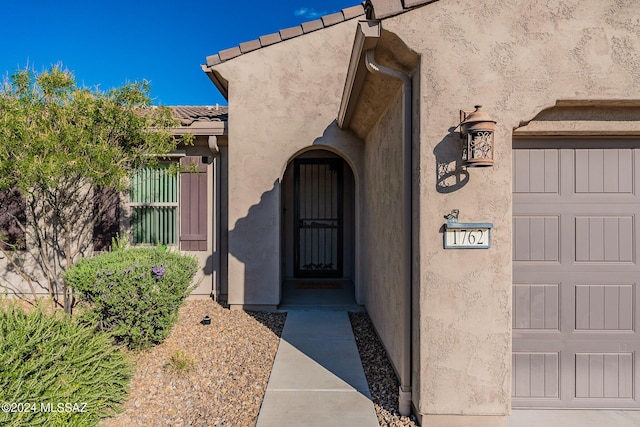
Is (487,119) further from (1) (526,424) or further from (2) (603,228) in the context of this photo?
(1) (526,424)

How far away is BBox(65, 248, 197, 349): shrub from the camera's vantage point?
4352 mm

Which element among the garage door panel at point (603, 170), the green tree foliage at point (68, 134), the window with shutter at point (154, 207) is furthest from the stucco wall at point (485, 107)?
the window with shutter at point (154, 207)

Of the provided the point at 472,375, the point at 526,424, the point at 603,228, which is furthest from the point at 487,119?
the point at 526,424

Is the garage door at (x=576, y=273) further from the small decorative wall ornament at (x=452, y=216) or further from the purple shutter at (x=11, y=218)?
the purple shutter at (x=11, y=218)

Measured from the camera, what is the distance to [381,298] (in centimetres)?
494

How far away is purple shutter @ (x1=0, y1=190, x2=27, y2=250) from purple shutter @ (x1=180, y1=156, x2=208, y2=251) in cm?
315

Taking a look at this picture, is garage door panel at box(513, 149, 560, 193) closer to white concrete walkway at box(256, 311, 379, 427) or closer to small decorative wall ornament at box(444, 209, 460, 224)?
small decorative wall ornament at box(444, 209, 460, 224)

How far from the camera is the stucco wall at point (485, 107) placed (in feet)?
9.95

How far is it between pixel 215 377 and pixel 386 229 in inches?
109

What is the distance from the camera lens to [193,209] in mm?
7254

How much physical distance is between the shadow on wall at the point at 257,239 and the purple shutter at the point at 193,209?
934mm

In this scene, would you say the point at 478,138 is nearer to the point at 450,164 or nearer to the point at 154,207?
the point at 450,164

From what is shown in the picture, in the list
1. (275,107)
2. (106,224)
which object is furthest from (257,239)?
(106,224)

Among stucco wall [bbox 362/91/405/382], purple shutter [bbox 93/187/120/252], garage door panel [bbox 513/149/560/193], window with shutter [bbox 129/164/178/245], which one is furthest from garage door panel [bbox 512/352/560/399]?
purple shutter [bbox 93/187/120/252]
